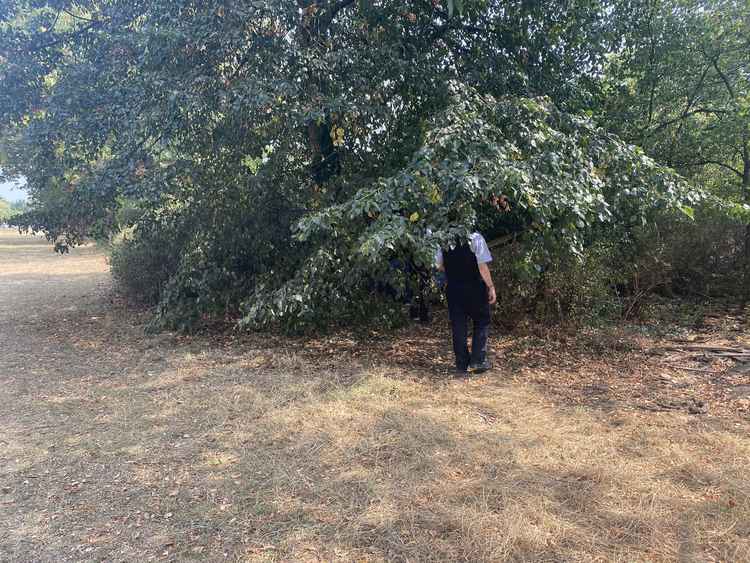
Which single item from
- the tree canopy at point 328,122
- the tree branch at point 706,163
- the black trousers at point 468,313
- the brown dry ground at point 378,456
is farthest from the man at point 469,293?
the tree branch at point 706,163

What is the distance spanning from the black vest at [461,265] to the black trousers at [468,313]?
50mm

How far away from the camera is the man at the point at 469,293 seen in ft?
15.9

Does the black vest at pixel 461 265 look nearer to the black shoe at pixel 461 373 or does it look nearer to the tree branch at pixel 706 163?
the black shoe at pixel 461 373

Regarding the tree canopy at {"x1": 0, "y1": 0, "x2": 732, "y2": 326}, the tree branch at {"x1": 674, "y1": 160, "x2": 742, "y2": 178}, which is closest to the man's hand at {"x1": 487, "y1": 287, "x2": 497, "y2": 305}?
the tree canopy at {"x1": 0, "y1": 0, "x2": 732, "y2": 326}

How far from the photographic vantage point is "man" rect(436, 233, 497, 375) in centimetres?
485

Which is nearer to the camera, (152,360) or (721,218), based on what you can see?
(152,360)

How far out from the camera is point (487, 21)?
674 cm

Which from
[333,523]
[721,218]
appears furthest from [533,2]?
[333,523]

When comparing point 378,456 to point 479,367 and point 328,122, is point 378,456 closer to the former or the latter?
point 479,367

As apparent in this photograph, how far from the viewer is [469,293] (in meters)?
5.03

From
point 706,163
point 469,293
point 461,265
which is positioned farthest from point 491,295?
point 706,163

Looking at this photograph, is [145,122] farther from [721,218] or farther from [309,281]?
[721,218]

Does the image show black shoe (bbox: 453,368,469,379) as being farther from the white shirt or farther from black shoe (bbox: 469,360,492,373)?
the white shirt

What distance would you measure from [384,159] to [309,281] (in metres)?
1.87
